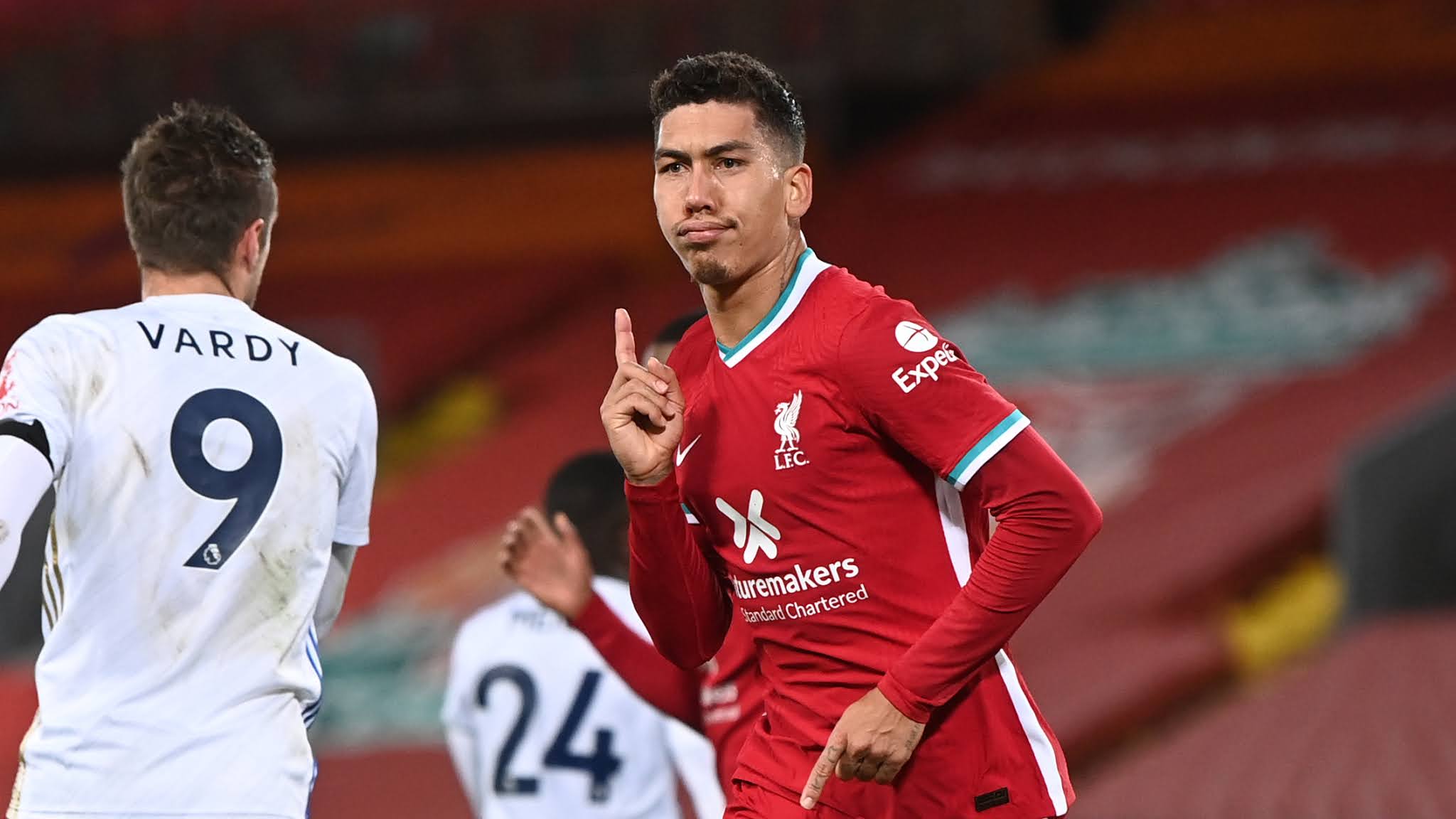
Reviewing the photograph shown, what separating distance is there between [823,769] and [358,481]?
3.31 feet

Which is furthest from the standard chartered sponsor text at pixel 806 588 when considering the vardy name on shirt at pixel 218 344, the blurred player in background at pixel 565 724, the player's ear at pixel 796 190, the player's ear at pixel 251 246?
the blurred player in background at pixel 565 724

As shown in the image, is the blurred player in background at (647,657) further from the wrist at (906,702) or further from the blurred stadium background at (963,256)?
the blurred stadium background at (963,256)

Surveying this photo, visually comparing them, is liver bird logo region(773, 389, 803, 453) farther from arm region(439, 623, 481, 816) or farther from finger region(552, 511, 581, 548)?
arm region(439, 623, 481, 816)

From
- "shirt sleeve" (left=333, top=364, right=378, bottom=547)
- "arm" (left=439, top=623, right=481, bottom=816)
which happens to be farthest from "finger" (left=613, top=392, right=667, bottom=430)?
"arm" (left=439, top=623, right=481, bottom=816)

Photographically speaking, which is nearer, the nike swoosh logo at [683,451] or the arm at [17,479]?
the arm at [17,479]

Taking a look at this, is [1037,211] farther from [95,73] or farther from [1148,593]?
[95,73]

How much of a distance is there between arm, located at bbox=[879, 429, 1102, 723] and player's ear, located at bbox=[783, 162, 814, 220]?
0.55 metres

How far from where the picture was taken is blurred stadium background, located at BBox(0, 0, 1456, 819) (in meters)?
10.0

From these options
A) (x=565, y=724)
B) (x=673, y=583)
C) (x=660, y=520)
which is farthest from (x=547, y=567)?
(x=565, y=724)

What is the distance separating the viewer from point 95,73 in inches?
666

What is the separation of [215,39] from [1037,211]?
6.81 metres

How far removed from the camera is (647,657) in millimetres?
3918

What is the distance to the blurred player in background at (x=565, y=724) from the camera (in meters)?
4.65

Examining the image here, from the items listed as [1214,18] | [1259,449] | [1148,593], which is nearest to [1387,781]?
[1148,593]
